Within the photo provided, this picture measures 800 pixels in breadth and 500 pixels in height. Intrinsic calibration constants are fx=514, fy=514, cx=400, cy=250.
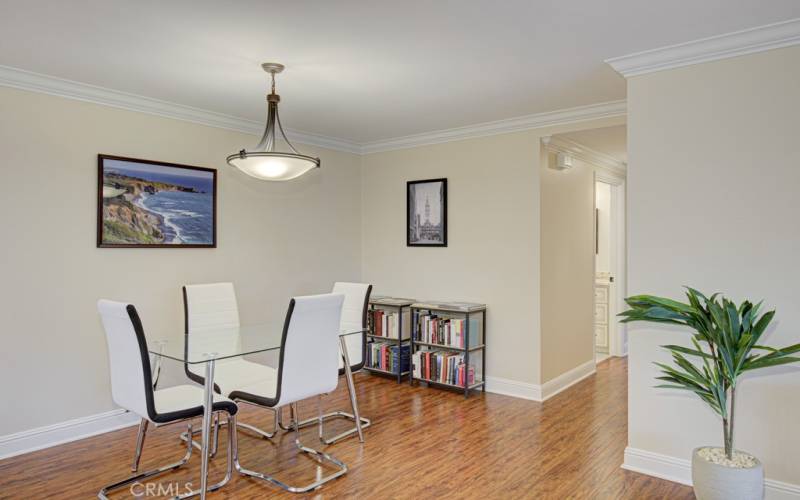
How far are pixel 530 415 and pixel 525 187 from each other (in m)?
1.94

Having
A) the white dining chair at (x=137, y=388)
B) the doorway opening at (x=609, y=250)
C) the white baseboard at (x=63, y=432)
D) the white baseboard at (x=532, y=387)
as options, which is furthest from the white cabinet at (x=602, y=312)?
the white baseboard at (x=63, y=432)

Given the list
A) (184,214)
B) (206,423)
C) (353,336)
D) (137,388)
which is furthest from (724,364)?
(184,214)

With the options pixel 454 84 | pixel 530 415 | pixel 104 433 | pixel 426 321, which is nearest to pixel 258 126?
pixel 454 84

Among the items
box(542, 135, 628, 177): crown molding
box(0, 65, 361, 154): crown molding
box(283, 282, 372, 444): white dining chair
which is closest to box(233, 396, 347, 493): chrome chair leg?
box(283, 282, 372, 444): white dining chair

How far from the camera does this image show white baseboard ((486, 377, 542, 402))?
454 centimetres

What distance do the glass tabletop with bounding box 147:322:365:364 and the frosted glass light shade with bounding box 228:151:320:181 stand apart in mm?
1047

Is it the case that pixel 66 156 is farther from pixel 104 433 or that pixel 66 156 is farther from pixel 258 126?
pixel 104 433

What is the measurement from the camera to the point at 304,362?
9.55 ft

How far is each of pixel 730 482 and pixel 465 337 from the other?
2.43 m

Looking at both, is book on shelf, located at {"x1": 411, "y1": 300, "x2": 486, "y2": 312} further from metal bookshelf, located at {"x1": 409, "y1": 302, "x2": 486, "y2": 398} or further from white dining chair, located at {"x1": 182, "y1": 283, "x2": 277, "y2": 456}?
white dining chair, located at {"x1": 182, "y1": 283, "x2": 277, "y2": 456}

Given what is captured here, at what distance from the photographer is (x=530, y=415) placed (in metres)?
4.13

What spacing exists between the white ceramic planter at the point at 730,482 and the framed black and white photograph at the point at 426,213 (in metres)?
3.10

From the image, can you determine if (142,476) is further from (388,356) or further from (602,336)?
(602,336)

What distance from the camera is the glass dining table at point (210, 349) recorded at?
2.63 meters
